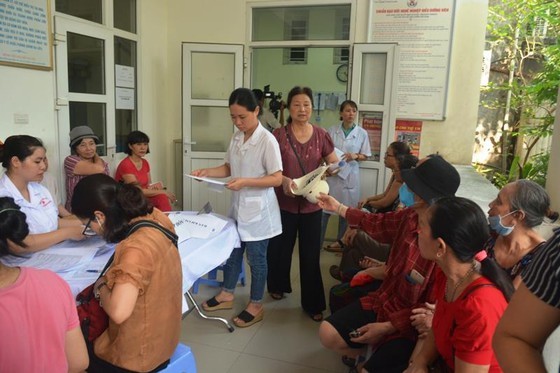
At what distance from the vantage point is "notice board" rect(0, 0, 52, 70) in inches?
105

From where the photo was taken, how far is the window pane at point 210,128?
14.4 ft

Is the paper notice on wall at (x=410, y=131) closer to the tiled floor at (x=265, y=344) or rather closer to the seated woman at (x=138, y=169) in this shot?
the tiled floor at (x=265, y=344)

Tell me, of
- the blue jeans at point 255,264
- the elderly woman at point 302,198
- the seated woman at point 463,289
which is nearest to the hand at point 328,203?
the elderly woman at point 302,198

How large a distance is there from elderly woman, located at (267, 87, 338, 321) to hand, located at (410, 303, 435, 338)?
44.4 inches

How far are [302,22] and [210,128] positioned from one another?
5.15 ft

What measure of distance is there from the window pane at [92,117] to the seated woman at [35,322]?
278cm

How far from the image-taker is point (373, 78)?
13.2 ft

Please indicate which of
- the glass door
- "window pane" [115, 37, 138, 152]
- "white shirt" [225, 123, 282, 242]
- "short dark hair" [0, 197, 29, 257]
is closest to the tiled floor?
"white shirt" [225, 123, 282, 242]

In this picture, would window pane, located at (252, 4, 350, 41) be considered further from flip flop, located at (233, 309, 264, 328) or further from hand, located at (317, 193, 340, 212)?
flip flop, located at (233, 309, 264, 328)

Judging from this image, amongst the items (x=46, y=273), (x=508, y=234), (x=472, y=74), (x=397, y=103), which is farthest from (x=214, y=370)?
(x=472, y=74)

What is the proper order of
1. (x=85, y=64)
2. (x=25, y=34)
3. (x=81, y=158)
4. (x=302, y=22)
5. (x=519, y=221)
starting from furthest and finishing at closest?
1. (x=302, y=22)
2. (x=85, y=64)
3. (x=81, y=158)
4. (x=25, y=34)
5. (x=519, y=221)

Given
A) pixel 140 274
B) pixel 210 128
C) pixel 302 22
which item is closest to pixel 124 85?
pixel 210 128

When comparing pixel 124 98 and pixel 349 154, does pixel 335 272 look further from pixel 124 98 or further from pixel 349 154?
pixel 124 98

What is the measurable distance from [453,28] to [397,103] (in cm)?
86
